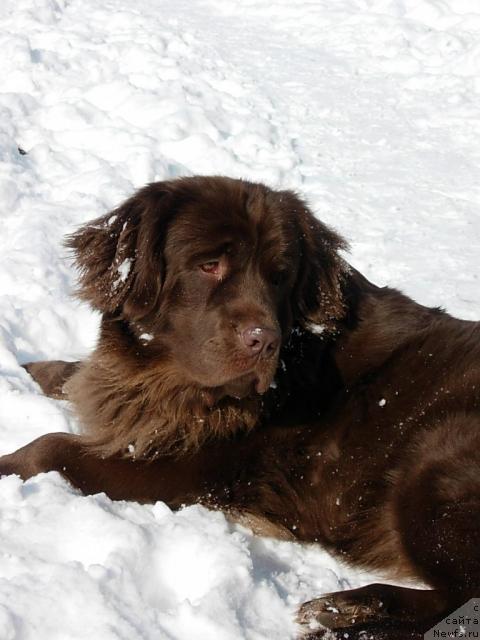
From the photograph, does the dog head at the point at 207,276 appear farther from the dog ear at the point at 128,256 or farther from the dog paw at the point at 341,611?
the dog paw at the point at 341,611

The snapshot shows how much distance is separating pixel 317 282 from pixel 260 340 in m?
0.73

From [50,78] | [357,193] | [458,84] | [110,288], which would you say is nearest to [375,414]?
[110,288]

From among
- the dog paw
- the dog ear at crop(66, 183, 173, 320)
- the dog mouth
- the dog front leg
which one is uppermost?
the dog ear at crop(66, 183, 173, 320)

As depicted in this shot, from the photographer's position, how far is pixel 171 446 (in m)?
3.96

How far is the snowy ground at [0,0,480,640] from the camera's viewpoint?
2961 millimetres

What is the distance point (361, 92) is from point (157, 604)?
27.3 ft

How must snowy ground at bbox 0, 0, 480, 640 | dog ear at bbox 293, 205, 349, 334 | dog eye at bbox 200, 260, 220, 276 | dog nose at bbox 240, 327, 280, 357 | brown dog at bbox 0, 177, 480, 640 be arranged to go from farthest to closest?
1. dog ear at bbox 293, 205, 349, 334
2. dog eye at bbox 200, 260, 220, 276
3. brown dog at bbox 0, 177, 480, 640
4. dog nose at bbox 240, 327, 280, 357
5. snowy ground at bbox 0, 0, 480, 640

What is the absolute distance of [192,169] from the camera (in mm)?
7684

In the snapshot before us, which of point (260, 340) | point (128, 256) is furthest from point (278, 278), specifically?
point (128, 256)

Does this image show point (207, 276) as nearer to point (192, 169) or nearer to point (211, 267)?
point (211, 267)

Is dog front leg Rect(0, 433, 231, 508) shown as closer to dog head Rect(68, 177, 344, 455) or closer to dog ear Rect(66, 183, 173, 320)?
dog head Rect(68, 177, 344, 455)

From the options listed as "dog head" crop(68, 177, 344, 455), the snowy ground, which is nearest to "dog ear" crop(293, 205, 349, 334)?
"dog head" crop(68, 177, 344, 455)

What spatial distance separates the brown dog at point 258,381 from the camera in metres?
3.65

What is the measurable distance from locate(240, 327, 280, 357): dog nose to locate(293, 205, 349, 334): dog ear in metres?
0.56
